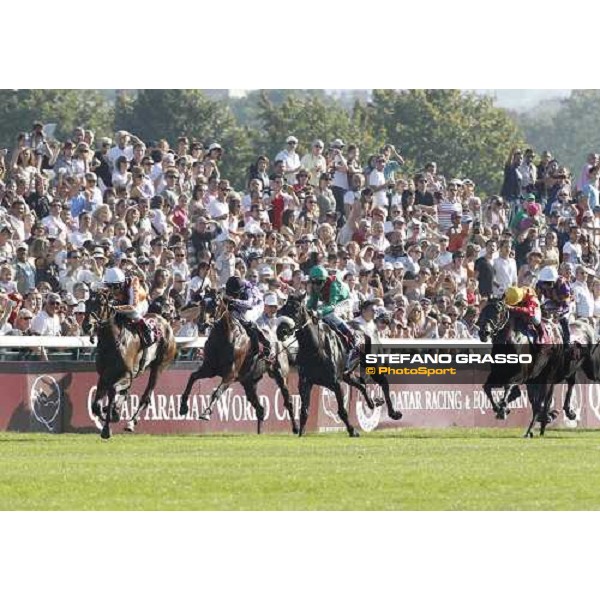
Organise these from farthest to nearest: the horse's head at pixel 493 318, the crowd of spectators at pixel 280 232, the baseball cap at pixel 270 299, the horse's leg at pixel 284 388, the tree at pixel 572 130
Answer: the tree at pixel 572 130 → the baseball cap at pixel 270 299 → the crowd of spectators at pixel 280 232 → the horse's leg at pixel 284 388 → the horse's head at pixel 493 318

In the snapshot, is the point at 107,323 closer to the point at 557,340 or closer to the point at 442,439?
the point at 442,439

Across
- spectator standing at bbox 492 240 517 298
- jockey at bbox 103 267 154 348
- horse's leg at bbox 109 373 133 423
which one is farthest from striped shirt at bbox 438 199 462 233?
horse's leg at bbox 109 373 133 423

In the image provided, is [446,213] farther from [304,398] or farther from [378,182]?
[304,398]

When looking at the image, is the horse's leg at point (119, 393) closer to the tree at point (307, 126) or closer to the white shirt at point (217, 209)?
the white shirt at point (217, 209)

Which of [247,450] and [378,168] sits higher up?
[378,168]

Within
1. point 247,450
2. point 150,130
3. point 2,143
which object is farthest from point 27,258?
point 150,130

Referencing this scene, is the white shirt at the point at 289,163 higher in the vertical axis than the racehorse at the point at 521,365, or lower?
higher

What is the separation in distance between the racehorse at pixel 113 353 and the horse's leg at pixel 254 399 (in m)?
1.43

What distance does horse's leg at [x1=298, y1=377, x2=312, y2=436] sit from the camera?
27.7 meters

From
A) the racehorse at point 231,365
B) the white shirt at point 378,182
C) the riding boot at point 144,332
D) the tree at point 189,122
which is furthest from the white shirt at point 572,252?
the tree at point 189,122

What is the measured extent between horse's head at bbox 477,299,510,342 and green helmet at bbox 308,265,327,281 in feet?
8.62

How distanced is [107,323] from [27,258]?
2543mm

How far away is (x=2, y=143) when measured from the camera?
46031 millimetres

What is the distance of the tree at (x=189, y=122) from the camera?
54.4m
